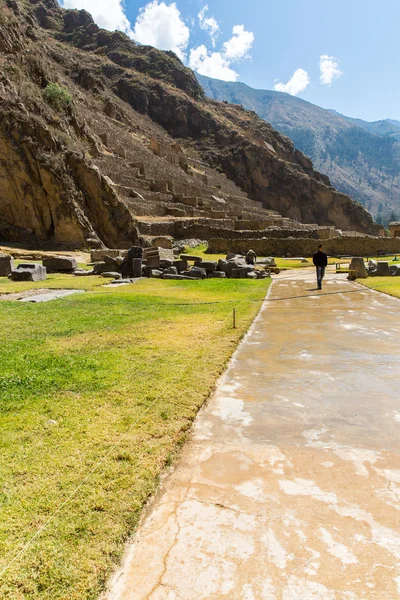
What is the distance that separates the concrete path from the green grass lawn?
0.62 ft

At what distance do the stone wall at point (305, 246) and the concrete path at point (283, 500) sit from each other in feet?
100

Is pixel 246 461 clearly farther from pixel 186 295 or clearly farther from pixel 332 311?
pixel 186 295

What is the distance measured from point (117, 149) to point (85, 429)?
5997 cm

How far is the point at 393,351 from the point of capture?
6117 millimetres

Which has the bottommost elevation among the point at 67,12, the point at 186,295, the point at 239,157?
the point at 186,295

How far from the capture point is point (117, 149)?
5819 cm

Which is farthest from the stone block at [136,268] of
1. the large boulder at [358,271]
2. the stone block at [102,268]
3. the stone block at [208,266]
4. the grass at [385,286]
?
the grass at [385,286]

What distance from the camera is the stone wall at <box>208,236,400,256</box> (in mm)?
34625

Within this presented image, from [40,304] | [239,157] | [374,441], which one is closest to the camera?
[374,441]

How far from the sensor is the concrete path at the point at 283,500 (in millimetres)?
2004

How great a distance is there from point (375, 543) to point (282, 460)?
918 mm

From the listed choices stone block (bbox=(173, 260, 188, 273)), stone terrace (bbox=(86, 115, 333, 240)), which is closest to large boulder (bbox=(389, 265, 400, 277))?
stone block (bbox=(173, 260, 188, 273))

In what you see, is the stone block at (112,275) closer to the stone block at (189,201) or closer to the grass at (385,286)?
the grass at (385,286)

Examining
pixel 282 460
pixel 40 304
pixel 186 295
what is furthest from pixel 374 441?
pixel 186 295
